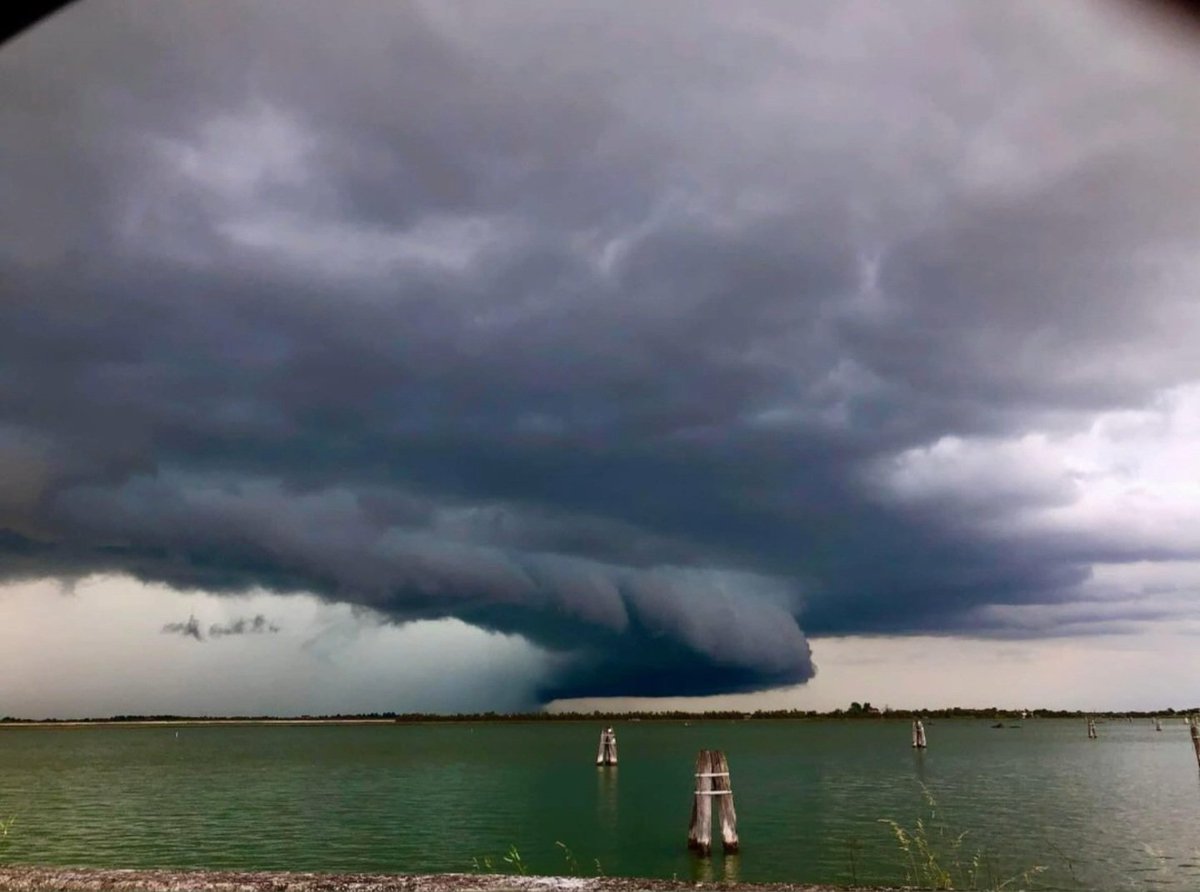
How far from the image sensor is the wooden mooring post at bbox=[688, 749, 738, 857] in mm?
27719

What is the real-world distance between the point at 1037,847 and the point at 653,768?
5099 cm

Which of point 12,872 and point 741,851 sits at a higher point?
point 12,872

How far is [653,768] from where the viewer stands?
78375mm

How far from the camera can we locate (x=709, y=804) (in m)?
27.8

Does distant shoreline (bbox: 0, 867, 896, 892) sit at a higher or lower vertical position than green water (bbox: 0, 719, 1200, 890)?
higher

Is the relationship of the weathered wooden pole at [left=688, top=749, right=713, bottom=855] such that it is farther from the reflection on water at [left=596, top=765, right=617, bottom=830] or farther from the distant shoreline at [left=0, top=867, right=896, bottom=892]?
the distant shoreline at [left=0, top=867, right=896, bottom=892]

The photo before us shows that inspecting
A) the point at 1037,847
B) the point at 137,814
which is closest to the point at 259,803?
the point at 137,814

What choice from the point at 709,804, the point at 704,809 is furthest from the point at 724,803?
the point at 704,809

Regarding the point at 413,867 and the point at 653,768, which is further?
the point at 653,768

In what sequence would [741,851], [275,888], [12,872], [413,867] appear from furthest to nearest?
[741,851] < [413,867] < [12,872] < [275,888]

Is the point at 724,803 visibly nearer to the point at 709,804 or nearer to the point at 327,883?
the point at 709,804

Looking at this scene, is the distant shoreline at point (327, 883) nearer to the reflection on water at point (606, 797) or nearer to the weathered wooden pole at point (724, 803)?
the weathered wooden pole at point (724, 803)

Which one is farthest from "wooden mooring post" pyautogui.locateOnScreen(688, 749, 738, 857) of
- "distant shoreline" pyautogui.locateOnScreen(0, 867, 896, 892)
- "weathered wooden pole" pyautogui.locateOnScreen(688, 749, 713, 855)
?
"distant shoreline" pyautogui.locateOnScreen(0, 867, 896, 892)

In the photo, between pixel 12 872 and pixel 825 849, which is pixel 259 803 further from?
pixel 12 872
